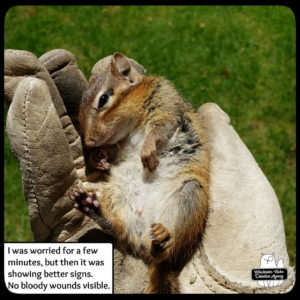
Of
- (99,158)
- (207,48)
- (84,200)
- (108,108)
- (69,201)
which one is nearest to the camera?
(84,200)

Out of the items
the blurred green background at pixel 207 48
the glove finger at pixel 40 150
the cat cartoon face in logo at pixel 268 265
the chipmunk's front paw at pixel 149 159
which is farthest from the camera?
the blurred green background at pixel 207 48

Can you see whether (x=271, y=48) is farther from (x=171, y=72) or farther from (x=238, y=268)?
(x=238, y=268)

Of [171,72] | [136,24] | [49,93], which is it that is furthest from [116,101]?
[136,24]

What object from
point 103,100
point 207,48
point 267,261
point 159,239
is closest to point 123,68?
point 103,100

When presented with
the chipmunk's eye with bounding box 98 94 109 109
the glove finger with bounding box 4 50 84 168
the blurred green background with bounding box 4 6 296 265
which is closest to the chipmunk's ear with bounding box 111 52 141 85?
the chipmunk's eye with bounding box 98 94 109 109

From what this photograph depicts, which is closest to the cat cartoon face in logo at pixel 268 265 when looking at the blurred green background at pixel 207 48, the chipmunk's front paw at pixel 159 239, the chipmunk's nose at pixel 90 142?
the chipmunk's front paw at pixel 159 239

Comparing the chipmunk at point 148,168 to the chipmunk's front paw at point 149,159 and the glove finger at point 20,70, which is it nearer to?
the chipmunk's front paw at point 149,159

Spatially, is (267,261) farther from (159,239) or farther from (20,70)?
(20,70)
